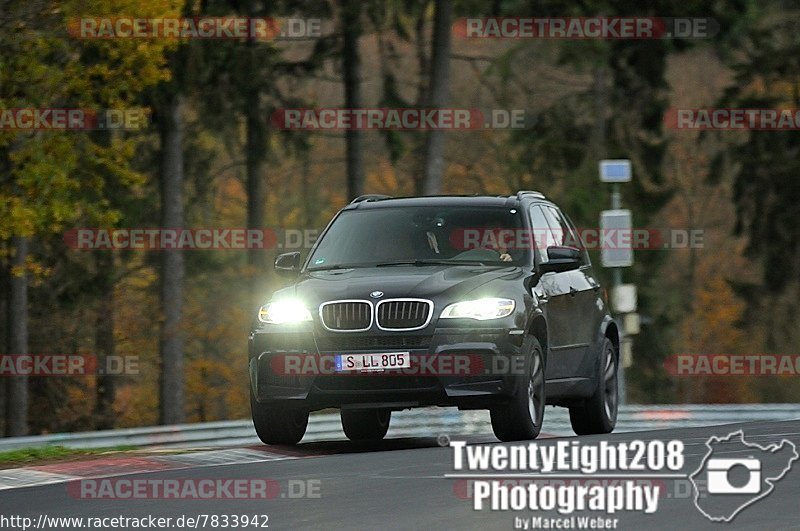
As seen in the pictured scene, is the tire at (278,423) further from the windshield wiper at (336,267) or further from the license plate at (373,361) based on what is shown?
the windshield wiper at (336,267)

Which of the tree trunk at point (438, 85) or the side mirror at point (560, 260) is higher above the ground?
the tree trunk at point (438, 85)

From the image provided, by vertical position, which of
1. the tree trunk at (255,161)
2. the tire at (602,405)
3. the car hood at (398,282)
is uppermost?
the tree trunk at (255,161)

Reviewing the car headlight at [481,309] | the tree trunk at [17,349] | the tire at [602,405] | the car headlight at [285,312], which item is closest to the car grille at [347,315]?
the car headlight at [285,312]

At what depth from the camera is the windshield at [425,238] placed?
13.6 meters

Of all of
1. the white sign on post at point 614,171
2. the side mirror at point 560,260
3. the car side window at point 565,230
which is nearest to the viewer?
the side mirror at point 560,260

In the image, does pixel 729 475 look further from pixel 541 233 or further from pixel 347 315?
pixel 541 233

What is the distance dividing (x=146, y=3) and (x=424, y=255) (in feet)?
49.4

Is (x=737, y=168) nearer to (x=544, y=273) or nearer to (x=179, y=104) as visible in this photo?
(x=179, y=104)

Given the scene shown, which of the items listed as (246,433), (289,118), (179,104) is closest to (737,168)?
(289,118)

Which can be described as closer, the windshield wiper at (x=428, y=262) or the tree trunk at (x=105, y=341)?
the windshield wiper at (x=428, y=262)

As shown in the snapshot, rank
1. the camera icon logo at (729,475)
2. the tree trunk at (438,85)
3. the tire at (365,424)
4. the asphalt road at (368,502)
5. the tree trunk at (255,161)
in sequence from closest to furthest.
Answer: the asphalt road at (368,502) < the camera icon logo at (729,475) < the tire at (365,424) < the tree trunk at (438,85) < the tree trunk at (255,161)

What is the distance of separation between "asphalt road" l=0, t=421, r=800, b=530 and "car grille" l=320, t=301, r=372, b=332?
0.97 metres

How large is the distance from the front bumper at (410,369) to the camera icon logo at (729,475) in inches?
68.3

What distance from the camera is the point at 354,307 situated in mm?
12547
